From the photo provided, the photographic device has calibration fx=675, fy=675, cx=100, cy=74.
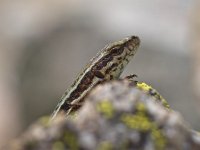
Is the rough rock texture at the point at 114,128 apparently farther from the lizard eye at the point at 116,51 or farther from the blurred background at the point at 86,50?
the blurred background at the point at 86,50

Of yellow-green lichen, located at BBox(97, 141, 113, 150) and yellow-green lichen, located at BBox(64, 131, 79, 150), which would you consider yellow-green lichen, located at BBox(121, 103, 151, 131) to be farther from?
yellow-green lichen, located at BBox(64, 131, 79, 150)

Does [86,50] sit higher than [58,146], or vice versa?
[86,50]

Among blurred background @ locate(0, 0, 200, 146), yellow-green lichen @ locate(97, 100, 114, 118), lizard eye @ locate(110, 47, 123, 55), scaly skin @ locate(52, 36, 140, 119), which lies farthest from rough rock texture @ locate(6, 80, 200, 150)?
blurred background @ locate(0, 0, 200, 146)

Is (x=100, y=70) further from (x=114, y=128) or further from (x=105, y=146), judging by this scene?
(x=105, y=146)

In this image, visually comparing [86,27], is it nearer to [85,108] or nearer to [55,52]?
[55,52]

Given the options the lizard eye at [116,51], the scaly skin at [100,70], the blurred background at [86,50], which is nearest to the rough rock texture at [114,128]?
the scaly skin at [100,70]

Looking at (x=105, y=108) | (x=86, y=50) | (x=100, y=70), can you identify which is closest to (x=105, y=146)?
(x=105, y=108)
